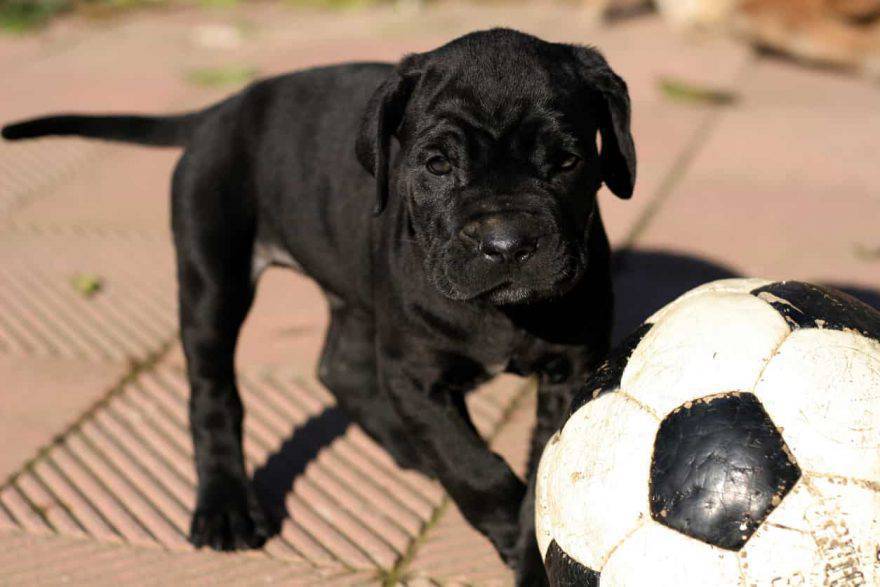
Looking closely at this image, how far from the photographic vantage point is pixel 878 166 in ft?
21.9

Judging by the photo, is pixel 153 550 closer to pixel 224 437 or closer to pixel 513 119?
pixel 224 437

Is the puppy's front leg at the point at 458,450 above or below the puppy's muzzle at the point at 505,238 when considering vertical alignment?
below

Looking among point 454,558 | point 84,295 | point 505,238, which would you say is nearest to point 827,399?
point 505,238

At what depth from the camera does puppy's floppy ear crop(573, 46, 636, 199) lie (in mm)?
3305

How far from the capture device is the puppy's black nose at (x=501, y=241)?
291 cm

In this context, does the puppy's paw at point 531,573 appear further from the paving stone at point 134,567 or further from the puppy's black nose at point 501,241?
the puppy's black nose at point 501,241

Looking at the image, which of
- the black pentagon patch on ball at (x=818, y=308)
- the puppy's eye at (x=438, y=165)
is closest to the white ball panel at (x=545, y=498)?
the black pentagon patch on ball at (x=818, y=308)

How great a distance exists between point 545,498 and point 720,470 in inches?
21.3

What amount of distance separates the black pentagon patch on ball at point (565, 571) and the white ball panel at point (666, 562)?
47mm

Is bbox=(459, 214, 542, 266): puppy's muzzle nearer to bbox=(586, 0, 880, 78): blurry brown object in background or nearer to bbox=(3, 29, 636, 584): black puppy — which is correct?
bbox=(3, 29, 636, 584): black puppy

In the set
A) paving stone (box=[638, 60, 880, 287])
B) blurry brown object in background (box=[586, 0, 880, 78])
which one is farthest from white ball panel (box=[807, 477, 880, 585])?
blurry brown object in background (box=[586, 0, 880, 78])

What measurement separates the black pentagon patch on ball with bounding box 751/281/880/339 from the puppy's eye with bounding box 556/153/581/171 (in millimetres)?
583

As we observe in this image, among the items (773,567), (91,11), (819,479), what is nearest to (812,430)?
(819,479)

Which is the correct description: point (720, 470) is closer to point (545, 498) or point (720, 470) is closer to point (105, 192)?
point (545, 498)
